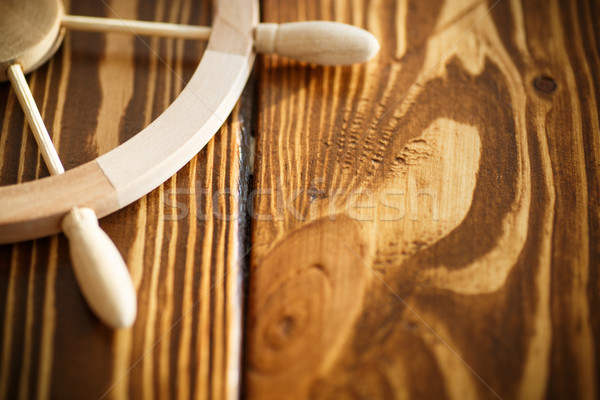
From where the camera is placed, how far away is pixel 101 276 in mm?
424

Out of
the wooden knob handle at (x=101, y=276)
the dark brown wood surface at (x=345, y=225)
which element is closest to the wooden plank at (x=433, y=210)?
the dark brown wood surface at (x=345, y=225)

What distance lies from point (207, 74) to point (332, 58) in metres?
0.15

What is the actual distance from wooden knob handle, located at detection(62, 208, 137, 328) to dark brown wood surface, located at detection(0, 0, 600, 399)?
4 centimetres

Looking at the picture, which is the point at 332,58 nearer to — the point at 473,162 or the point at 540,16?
the point at 473,162

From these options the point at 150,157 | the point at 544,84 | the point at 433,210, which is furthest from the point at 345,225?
the point at 544,84

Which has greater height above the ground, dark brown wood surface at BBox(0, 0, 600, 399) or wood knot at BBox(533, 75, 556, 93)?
wood knot at BBox(533, 75, 556, 93)

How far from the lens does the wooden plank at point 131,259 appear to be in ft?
1.46

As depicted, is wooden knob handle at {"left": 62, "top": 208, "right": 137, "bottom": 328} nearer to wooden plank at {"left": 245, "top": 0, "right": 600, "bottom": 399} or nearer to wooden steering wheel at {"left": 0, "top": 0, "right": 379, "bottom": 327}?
wooden steering wheel at {"left": 0, "top": 0, "right": 379, "bottom": 327}

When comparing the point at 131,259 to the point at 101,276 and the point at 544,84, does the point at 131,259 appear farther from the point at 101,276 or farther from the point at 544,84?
the point at 544,84

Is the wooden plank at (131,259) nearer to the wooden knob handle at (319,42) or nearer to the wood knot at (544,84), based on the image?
the wooden knob handle at (319,42)

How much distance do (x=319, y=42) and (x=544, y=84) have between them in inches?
11.1

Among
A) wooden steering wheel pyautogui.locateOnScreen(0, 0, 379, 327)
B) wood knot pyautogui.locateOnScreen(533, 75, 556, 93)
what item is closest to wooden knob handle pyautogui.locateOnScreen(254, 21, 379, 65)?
wooden steering wheel pyautogui.locateOnScreen(0, 0, 379, 327)

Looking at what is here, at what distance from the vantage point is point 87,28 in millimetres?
584

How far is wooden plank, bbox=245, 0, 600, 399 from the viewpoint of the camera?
46 cm
